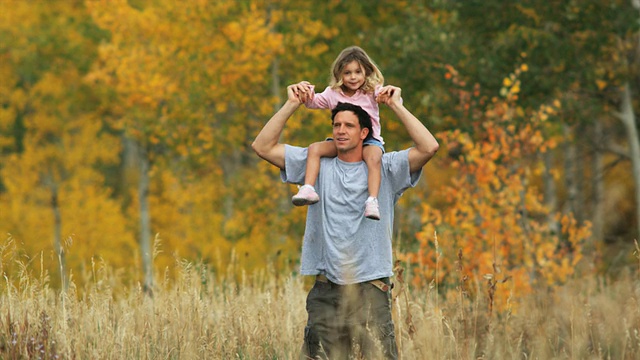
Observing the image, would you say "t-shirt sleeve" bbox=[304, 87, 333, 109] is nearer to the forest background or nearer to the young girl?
the young girl

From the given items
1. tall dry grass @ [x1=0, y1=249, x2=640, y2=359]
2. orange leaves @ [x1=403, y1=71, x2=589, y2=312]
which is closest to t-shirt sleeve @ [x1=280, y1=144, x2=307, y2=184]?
tall dry grass @ [x1=0, y1=249, x2=640, y2=359]

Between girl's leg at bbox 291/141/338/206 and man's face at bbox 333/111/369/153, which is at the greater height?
man's face at bbox 333/111/369/153

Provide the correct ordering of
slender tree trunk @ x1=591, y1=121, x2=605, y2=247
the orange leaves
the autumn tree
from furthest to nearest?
the autumn tree, slender tree trunk @ x1=591, y1=121, x2=605, y2=247, the orange leaves

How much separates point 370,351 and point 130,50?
16.0 metres

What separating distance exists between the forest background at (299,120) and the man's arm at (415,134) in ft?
6.26

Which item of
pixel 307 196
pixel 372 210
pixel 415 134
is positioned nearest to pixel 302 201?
pixel 307 196

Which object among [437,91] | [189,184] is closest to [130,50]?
[189,184]

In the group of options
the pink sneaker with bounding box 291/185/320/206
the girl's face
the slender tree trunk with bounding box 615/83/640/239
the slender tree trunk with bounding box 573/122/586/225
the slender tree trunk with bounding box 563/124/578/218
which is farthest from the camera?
the slender tree trunk with bounding box 573/122/586/225

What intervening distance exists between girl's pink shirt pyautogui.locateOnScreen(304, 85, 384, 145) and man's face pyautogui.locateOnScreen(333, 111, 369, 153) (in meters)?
0.31

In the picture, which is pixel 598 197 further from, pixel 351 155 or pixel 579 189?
pixel 351 155

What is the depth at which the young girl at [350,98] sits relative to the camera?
4898 mm

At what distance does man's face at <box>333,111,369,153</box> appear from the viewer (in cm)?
488

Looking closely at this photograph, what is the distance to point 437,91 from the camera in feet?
46.0

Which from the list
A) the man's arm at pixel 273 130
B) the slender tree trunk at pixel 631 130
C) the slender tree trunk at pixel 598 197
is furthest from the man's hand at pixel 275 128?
the slender tree trunk at pixel 598 197
